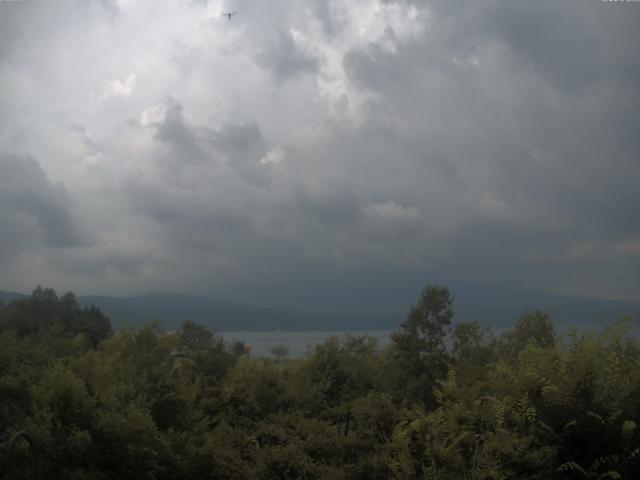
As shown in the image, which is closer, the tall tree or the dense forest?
the dense forest

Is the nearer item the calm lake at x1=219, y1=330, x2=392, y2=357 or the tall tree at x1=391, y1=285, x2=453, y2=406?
the tall tree at x1=391, y1=285, x2=453, y2=406

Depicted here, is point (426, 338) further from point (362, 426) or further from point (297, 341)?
point (297, 341)

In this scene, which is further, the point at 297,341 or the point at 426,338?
the point at 297,341

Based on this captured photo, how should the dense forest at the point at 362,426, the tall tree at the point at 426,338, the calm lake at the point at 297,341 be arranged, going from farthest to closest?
the calm lake at the point at 297,341
the tall tree at the point at 426,338
the dense forest at the point at 362,426

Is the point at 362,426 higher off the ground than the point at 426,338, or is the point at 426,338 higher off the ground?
the point at 426,338

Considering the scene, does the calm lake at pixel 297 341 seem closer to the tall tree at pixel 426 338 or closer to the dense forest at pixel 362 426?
the tall tree at pixel 426 338

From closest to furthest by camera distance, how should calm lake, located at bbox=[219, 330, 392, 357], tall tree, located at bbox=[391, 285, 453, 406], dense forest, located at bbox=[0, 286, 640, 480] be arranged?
1. dense forest, located at bbox=[0, 286, 640, 480]
2. tall tree, located at bbox=[391, 285, 453, 406]
3. calm lake, located at bbox=[219, 330, 392, 357]

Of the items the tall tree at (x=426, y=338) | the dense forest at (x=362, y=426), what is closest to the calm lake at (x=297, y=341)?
the tall tree at (x=426, y=338)

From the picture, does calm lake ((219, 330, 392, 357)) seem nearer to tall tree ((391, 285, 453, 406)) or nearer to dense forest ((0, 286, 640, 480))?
tall tree ((391, 285, 453, 406))

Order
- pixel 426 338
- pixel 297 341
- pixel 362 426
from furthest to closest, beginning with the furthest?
1. pixel 297 341
2. pixel 426 338
3. pixel 362 426

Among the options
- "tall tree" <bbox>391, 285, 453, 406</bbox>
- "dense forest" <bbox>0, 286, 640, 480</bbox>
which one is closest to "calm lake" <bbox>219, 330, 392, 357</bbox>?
"tall tree" <bbox>391, 285, 453, 406</bbox>

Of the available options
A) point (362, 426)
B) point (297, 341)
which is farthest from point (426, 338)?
point (297, 341)

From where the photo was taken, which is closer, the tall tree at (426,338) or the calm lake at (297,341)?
the tall tree at (426,338)

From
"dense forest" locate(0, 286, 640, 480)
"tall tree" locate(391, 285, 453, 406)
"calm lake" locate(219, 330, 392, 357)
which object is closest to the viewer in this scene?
"dense forest" locate(0, 286, 640, 480)
